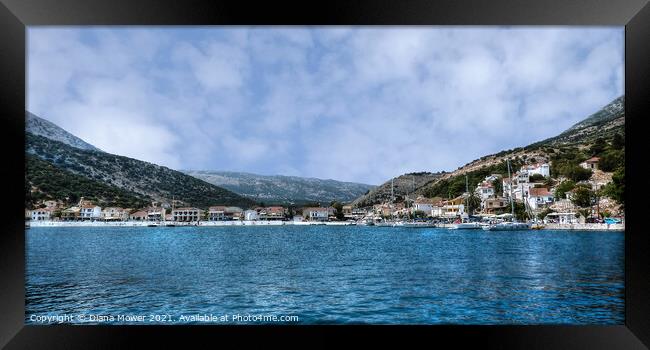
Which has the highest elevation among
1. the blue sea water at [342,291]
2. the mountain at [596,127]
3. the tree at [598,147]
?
the mountain at [596,127]

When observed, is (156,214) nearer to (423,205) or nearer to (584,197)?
(423,205)

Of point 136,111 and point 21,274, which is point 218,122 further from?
point 21,274

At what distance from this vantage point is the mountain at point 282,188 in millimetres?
65188

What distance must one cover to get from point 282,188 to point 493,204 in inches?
1371

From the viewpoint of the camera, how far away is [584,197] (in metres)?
34.5

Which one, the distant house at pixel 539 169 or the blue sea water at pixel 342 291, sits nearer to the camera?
the blue sea water at pixel 342 291

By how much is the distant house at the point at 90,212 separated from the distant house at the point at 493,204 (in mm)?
41650

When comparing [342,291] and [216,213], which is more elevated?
[342,291]

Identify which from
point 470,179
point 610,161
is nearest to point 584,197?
point 610,161

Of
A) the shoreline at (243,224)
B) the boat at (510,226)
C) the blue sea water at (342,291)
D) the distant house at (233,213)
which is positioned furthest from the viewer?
the distant house at (233,213)

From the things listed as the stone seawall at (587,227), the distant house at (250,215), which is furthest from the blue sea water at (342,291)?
the distant house at (250,215)

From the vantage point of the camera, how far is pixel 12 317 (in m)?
3.42

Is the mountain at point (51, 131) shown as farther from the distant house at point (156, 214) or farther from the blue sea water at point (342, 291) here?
the blue sea water at point (342, 291)

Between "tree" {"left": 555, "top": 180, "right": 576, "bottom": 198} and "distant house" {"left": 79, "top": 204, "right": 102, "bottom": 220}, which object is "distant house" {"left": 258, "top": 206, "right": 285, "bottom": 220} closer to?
"distant house" {"left": 79, "top": 204, "right": 102, "bottom": 220}
